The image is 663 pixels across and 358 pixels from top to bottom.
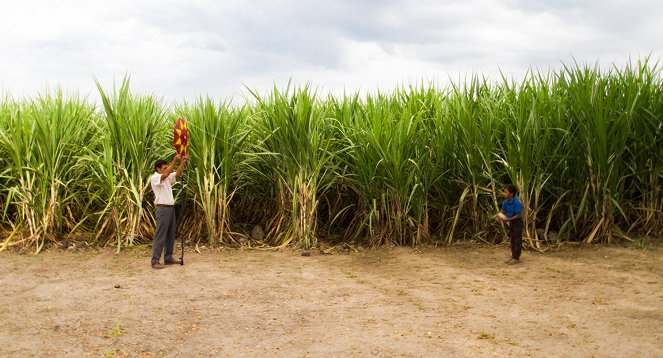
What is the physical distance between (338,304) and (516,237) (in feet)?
7.50

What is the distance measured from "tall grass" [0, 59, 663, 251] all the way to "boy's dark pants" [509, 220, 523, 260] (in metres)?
0.56

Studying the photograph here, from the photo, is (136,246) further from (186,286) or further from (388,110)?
(388,110)

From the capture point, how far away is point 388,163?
7.05 meters

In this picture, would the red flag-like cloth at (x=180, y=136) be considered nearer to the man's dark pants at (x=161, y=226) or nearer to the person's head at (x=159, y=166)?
the person's head at (x=159, y=166)

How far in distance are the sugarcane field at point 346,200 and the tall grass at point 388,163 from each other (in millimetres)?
27

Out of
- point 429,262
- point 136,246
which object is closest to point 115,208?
point 136,246

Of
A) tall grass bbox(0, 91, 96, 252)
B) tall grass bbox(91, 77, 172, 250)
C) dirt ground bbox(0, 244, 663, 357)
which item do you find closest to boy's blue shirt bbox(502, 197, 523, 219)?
dirt ground bbox(0, 244, 663, 357)

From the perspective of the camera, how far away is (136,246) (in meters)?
7.36

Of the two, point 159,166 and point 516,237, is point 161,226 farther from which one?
point 516,237

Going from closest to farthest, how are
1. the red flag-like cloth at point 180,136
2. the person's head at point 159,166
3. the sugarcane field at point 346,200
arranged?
the sugarcane field at point 346,200 < the red flag-like cloth at point 180,136 < the person's head at point 159,166

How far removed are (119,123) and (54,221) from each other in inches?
58.8

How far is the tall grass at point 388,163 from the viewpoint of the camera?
7023mm

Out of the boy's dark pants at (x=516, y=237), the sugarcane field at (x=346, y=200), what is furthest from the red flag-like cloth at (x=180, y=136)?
the boy's dark pants at (x=516, y=237)

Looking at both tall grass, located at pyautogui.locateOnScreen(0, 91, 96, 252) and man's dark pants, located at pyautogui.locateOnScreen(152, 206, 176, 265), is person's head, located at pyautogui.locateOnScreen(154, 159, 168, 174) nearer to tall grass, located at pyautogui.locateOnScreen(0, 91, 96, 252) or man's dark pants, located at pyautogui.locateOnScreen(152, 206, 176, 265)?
man's dark pants, located at pyautogui.locateOnScreen(152, 206, 176, 265)
